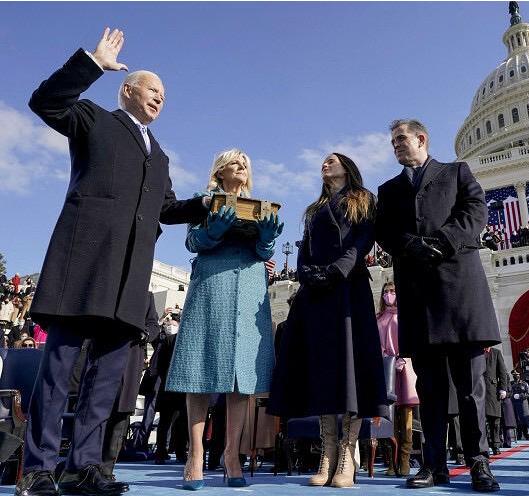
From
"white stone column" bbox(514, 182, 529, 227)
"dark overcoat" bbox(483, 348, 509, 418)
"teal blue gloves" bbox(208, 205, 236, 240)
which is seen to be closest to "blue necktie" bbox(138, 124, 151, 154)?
"teal blue gloves" bbox(208, 205, 236, 240)

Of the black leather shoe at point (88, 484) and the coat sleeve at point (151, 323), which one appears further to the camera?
the coat sleeve at point (151, 323)

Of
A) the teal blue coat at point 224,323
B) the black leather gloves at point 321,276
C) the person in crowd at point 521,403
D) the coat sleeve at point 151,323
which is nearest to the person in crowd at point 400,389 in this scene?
the black leather gloves at point 321,276

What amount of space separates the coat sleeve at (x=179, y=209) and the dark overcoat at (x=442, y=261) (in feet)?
4.23

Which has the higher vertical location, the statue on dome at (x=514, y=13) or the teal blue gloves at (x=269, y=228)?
the statue on dome at (x=514, y=13)

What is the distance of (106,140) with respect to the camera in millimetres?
2648

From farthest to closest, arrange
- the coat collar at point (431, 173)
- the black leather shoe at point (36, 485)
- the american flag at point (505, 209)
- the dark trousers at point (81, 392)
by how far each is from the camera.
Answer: the american flag at point (505, 209), the coat collar at point (431, 173), the dark trousers at point (81, 392), the black leather shoe at point (36, 485)

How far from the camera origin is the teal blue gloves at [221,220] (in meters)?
3.04

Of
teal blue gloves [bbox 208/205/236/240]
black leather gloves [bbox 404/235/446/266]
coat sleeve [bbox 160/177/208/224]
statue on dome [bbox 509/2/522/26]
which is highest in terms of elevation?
statue on dome [bbox 509/2/522/26]

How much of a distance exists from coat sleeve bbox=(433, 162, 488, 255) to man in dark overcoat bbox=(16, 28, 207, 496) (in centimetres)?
174

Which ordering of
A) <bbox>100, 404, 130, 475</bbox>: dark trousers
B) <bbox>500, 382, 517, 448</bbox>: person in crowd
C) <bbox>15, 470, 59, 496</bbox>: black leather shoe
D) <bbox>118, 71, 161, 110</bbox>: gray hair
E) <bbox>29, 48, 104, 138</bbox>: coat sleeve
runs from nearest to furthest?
1. <bbox>15, 470, 59, 496</bbox>: black leather shoe
2. <bbox>29, 48, 104, 138</bbox>: coat sleeve
3. <bbox>118, 71, 161, 110</bbox>: gray hair
4. <bbox>100, 404, 130, 475</bbox>: dark trousers
5. <bbox>500, 382, 517, 448</bbox>: person in crowd

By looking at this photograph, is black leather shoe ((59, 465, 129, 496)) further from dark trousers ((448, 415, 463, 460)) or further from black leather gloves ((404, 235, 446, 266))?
dark trousers ((448, 415, 463, 460))

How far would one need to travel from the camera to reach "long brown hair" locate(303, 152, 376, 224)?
11.7 feet

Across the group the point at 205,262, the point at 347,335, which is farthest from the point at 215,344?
the point at 347,335

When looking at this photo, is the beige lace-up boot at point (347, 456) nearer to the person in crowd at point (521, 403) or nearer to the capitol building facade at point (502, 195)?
the person in crowd at point (521, 403)
